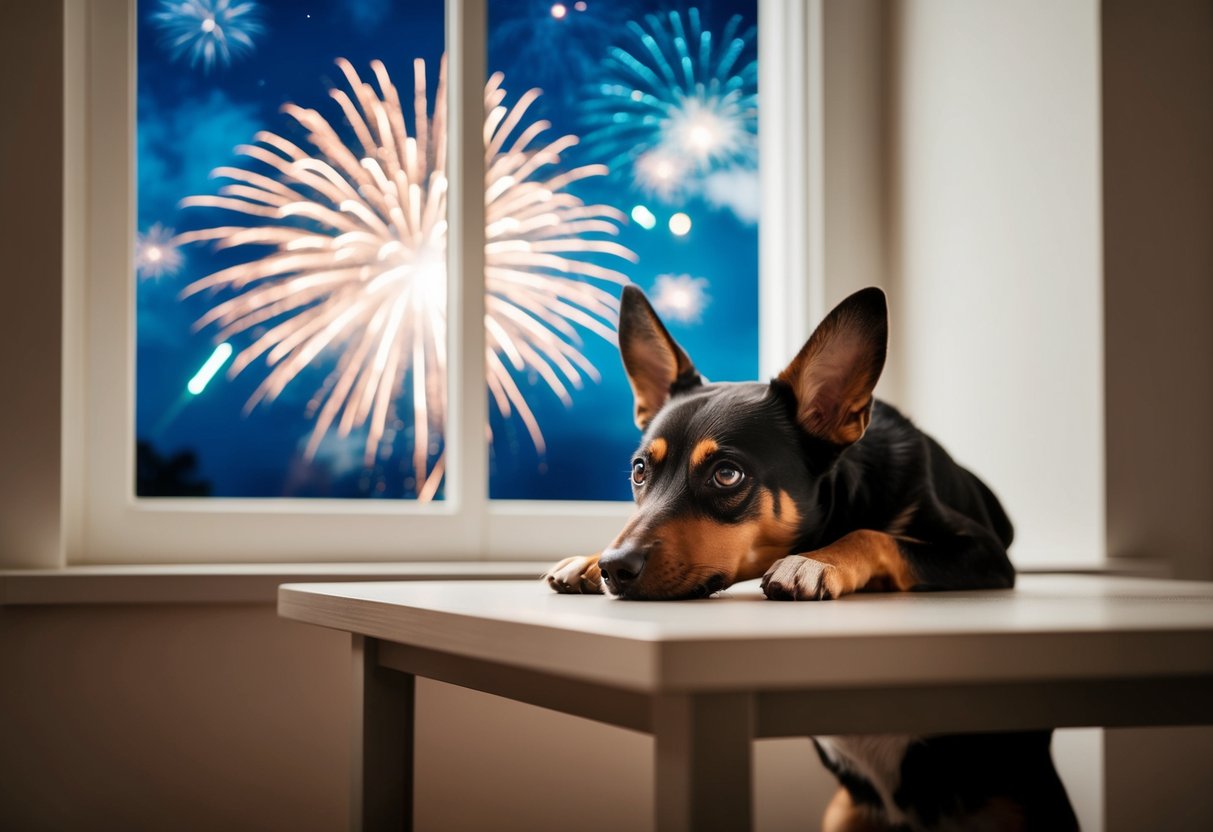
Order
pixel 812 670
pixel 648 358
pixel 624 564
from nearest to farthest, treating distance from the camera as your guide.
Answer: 1. pixel 812 670
2. pixel 624 564
3. pixel 648 358

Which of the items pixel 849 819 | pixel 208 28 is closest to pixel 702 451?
pixel 849 819

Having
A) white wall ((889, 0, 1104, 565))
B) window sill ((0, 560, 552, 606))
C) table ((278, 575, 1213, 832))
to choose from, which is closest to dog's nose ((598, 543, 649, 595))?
table ((278, 575, 1213, 832))

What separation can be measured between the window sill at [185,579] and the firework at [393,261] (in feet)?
1.69

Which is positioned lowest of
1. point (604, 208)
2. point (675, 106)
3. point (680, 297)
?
point (680, 297)

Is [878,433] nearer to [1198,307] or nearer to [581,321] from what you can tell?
[1198,307]

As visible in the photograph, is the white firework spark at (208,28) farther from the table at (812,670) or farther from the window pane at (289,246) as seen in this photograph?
the table at (812,670)

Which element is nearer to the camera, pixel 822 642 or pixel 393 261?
pixel 822 642

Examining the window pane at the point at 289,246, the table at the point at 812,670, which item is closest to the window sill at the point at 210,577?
the window pane at the point at 289,246

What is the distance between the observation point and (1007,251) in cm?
224

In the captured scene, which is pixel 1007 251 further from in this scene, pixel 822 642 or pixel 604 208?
pixel 822 642

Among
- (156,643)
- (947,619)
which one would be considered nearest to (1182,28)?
(947,619)

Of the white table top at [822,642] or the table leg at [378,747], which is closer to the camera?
the white table top at [822,642]

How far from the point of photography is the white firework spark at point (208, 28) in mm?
2188

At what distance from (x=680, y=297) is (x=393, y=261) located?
27.1 inches
